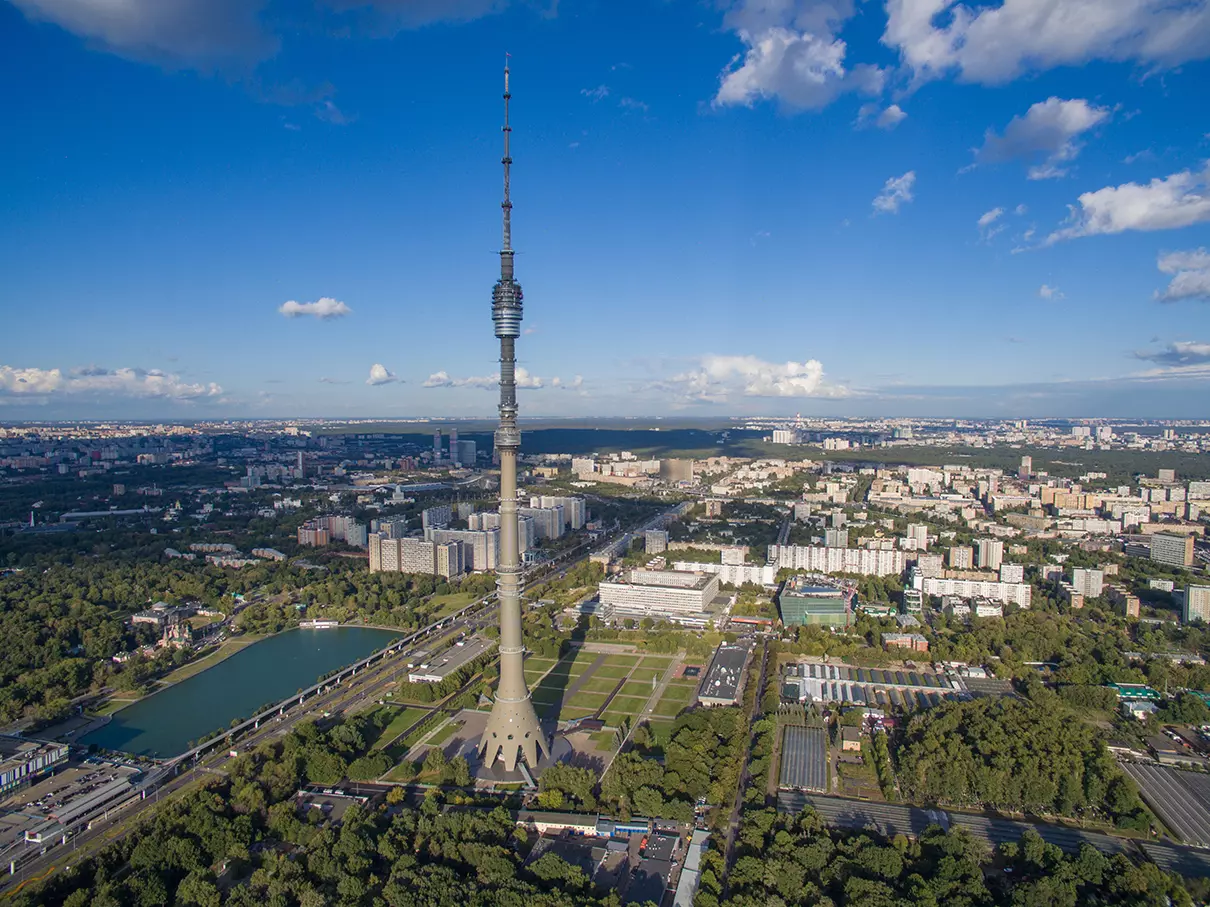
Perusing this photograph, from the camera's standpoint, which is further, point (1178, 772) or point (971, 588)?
point (971, 588)

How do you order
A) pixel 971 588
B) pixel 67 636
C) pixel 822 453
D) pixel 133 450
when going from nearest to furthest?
pixel 67 636
pixel 971 588
pixel 133 450
pixel 822 453

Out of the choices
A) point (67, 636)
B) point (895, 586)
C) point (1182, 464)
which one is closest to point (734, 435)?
point (1182, 464)

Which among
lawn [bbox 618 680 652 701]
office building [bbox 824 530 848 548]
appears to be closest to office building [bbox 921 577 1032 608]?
office building [bbox 824 530 848 548]

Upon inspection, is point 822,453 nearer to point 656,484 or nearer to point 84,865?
point 656,484

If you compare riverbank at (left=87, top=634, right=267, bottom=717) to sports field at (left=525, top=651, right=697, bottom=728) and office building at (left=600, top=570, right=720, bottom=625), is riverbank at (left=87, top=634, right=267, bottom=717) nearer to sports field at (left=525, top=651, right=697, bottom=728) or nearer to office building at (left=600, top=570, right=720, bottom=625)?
sports field at (left=525, top=651, right=697, bottom=728)

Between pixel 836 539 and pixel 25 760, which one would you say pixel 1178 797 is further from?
pixel 25 760

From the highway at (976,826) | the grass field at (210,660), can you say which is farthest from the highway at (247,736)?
the highway at (976,826)

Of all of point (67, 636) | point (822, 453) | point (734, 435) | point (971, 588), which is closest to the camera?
point (67, 636)
